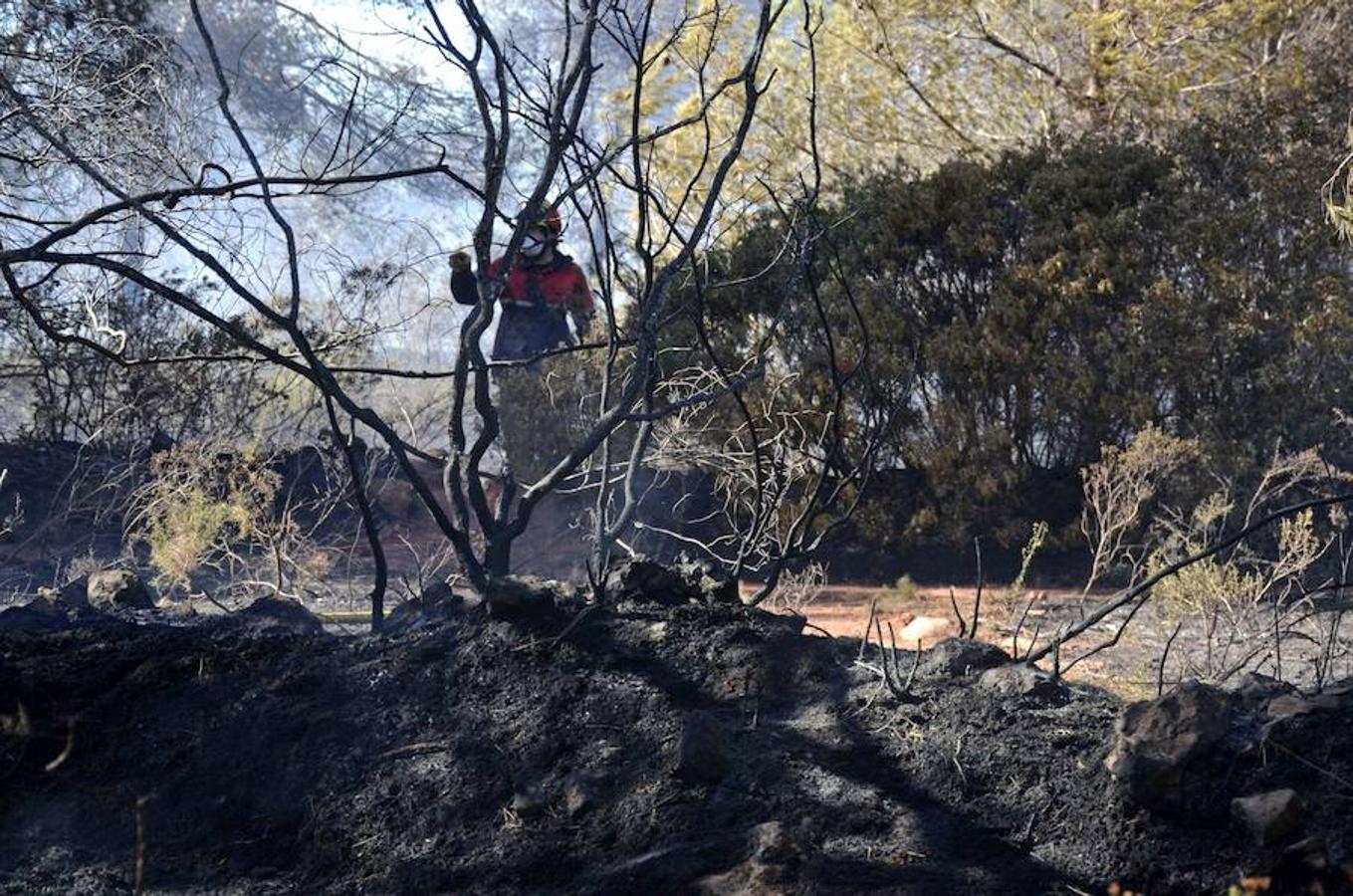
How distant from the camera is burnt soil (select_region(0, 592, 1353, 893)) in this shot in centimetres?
260

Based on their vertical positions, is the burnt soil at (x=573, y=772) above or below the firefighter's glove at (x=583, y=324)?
below

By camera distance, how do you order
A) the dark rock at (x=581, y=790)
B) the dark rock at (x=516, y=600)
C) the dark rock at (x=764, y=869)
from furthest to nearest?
the dark rock at (x=516, y=600) → the dark rock at (x=581, y=790) → the dark rock at (x=764, y=869)

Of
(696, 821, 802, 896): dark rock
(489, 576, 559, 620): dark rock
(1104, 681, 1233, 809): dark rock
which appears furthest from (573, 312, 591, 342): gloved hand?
(696, 821, 802, 896): dark rock

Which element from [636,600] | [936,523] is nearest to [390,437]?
[636,600]

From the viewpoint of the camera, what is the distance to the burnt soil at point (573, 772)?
8.54 ft

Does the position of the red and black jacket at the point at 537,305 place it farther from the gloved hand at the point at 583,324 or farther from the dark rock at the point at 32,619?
the dark rock at the point at 32,619

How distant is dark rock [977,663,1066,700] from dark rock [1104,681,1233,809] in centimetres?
36

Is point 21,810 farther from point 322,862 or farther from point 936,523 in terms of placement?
point 936,523

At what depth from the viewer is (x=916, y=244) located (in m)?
8.59

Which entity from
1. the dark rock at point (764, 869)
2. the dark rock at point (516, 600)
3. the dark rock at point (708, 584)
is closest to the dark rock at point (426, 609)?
the dark rock at point (516, 600)

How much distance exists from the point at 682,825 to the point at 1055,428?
6.01 meters

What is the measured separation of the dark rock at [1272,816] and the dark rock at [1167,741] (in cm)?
16

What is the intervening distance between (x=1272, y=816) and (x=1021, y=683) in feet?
2.68

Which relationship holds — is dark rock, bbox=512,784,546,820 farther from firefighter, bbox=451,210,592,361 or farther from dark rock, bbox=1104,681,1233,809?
firefighter, bbox=451,210,592,361
